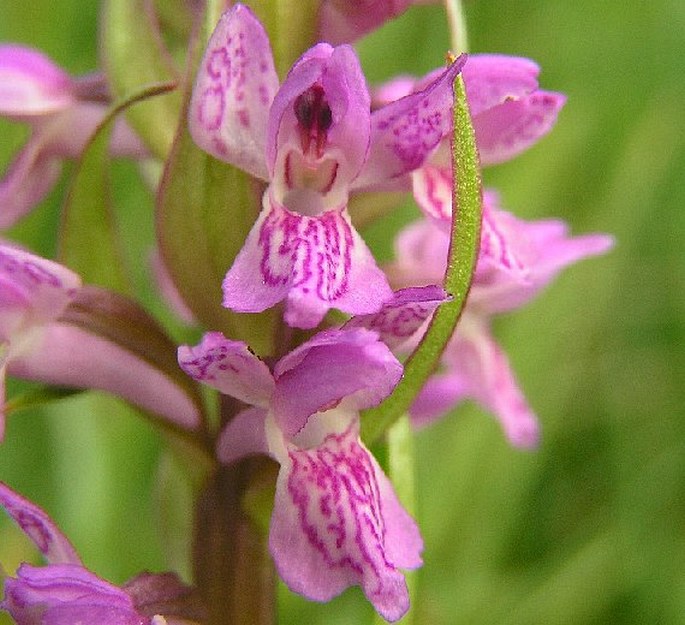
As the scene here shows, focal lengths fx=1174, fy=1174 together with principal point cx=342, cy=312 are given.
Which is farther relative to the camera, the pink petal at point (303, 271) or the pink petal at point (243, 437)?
the pink petal at point (243, 437)

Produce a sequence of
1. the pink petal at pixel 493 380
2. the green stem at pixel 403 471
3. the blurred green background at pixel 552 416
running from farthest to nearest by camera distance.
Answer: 1. the blurred green background at pixel 552 416
2. the pink petal at pixel 493 380
3. the green stem at pixel 403 471

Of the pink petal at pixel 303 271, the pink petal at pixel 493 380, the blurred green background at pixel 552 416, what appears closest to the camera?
the pink petal at pixel 303 271

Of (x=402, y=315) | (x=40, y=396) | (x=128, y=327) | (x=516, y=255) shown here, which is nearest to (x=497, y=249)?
(x=516, y=255)

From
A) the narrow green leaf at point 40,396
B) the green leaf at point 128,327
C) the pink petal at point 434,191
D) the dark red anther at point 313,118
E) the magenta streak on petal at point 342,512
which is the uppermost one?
the dark red anther at point 313,118

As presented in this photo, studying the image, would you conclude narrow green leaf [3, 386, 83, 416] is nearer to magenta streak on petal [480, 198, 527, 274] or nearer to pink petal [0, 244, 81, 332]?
pink petal [0, 244, 81, 332]

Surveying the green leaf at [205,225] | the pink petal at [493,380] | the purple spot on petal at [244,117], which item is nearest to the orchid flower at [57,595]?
the green leaf at [205,225]

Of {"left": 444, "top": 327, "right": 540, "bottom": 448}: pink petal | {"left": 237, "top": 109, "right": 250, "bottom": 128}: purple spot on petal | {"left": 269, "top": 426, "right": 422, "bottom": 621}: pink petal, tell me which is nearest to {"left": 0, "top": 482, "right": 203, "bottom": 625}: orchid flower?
{"left": 269, "top": 426, "right": 422, "bottom": 621}: pink petal

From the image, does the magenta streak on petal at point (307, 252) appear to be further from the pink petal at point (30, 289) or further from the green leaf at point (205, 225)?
the pink petal at point (30, 289)
